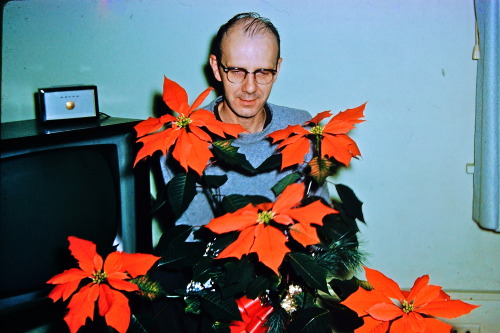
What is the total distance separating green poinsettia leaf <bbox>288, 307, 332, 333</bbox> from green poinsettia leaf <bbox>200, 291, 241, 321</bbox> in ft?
0.25

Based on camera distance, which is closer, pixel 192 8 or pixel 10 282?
pixel 10 282

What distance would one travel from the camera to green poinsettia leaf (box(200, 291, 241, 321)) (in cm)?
59

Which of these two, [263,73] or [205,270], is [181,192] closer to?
[205,270]

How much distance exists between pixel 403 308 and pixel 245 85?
83 cm

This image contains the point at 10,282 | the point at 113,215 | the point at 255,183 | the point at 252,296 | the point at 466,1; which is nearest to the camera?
the point at 252,296

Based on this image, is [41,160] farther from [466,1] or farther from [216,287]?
[466,1]

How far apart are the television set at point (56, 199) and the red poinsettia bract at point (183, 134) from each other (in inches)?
20.1

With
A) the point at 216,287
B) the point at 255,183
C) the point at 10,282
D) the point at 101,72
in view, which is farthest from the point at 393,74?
the point at 10,282

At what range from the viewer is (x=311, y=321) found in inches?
22.6

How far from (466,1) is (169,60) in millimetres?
1001

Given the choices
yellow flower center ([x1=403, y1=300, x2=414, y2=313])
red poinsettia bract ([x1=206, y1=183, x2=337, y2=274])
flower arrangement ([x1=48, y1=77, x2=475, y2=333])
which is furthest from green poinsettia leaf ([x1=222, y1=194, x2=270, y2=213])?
yellow flower center ([x1=403, y1=300, x2=414, y2=313])

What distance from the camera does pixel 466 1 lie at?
4.68ft

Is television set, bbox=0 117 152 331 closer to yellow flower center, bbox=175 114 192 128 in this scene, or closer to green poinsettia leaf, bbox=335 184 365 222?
yellow flower center, bbox=175 114 192 128

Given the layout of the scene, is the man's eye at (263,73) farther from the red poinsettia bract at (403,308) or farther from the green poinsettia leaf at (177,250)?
the red poinsettia bract at (403,308)
